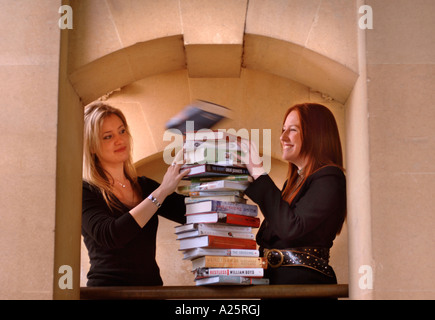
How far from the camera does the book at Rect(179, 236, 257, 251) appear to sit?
4625 mm

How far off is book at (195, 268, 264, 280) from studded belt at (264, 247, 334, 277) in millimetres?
203

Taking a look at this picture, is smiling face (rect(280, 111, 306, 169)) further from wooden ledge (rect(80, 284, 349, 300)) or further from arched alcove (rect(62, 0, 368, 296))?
wooden ledge (rect(80, 284, 349, 300))

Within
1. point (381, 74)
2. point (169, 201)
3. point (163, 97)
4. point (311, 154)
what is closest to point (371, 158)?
point (381, 74)

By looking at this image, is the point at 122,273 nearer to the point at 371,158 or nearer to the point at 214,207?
the point at 214,207

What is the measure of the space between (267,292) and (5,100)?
6.23 ft

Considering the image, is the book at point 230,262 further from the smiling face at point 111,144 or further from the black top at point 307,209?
the smiling face at point 111,144

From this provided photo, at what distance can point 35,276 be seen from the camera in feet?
13.2

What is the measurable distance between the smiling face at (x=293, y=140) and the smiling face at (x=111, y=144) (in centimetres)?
121

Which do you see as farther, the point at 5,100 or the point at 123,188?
the point at 123,188

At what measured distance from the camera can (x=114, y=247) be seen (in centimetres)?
504
